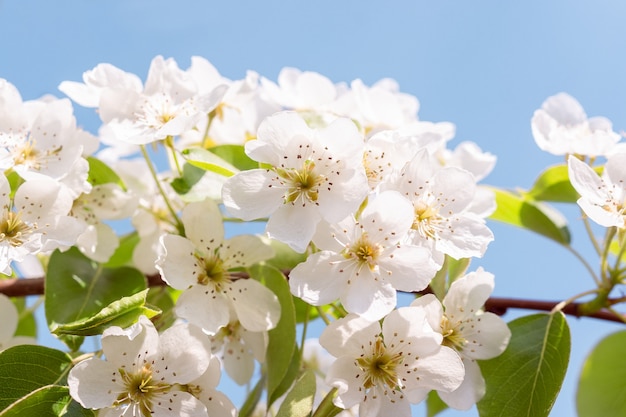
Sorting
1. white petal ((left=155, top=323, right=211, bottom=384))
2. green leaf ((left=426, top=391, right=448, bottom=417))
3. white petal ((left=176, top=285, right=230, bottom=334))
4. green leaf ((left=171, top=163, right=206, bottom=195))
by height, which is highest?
green leaf ((left=171, top=163, right=206, bottom=195))

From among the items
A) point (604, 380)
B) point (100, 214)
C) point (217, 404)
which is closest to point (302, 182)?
point (217, 404)

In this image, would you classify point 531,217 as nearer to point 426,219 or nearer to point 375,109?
point 375,109

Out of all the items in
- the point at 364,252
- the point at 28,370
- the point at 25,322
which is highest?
the point at 364,252

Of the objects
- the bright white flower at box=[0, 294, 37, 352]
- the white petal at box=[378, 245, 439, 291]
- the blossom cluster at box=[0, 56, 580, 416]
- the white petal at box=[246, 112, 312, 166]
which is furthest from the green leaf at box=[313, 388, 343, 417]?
the bright white flower at box=[0, 294, 37, 352]

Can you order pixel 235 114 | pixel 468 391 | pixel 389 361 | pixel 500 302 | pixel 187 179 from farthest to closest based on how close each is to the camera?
1. pixel 235 114
2. pixel 500 302
3. pixel 187 179
4. pixel 468 391
5. pixel 389 361

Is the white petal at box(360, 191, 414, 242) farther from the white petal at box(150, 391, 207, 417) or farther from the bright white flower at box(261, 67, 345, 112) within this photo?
the bright white flower at box(261, 67, 345, 112)

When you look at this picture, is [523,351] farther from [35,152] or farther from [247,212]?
[35,152]

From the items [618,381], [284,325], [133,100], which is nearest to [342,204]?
[284,325]
